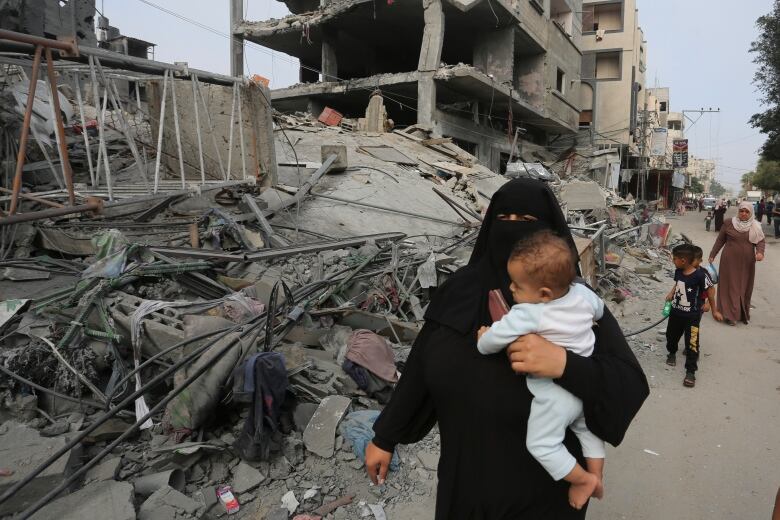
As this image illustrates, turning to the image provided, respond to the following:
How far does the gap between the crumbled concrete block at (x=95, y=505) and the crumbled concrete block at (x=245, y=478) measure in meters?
0.55

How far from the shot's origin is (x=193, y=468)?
2.86 meters

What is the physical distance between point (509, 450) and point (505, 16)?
820 inches

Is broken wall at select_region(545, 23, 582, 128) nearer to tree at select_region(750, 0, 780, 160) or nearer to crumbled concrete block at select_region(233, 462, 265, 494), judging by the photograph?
tree at select_region(750, 0, 780, 160)

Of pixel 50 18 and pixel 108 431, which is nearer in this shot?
pixel 108 431

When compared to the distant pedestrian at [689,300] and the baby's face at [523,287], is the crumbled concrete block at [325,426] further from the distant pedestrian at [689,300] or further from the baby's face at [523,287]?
the distant pedestrian at [689,300]

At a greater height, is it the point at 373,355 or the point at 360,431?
the point at 373,355

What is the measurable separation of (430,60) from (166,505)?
17205mm

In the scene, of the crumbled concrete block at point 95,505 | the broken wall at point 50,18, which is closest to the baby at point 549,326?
the crumbled concrete block at point 95,505

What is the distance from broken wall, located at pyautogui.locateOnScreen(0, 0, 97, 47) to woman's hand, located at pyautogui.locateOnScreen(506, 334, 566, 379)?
16.2 meters

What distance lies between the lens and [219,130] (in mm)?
7395

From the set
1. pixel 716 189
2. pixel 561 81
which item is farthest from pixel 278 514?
pixel 716 189

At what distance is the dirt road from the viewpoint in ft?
8.70

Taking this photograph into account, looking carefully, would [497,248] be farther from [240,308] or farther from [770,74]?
[770,74]

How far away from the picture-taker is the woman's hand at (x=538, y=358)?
3.84ft
